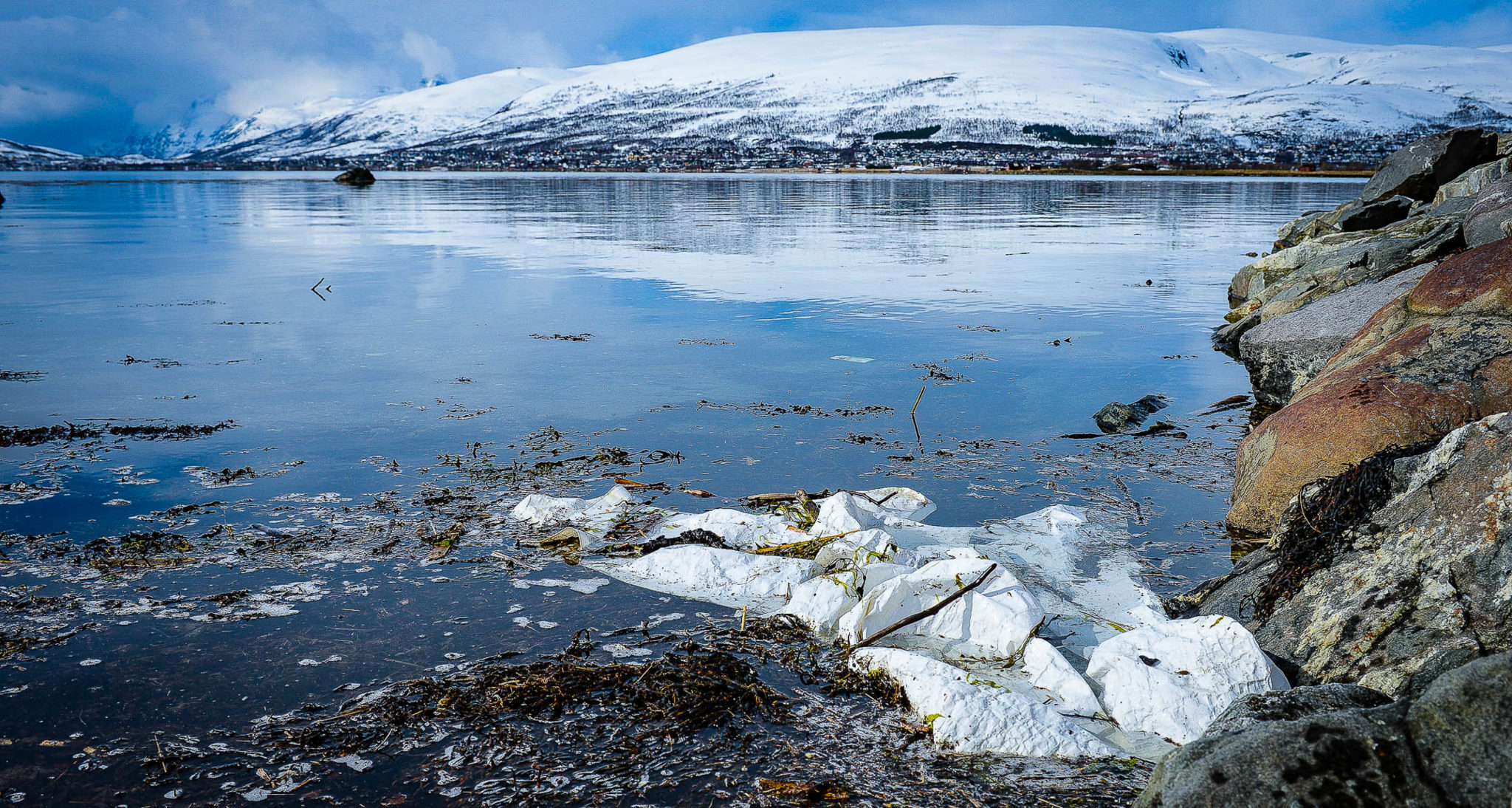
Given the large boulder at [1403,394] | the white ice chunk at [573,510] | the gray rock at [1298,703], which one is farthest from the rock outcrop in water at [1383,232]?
the white ice chunk at [573,510]

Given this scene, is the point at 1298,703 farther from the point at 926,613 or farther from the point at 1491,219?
the point at 1491,219

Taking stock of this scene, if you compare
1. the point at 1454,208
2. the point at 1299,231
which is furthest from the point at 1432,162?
the point at 1454,208

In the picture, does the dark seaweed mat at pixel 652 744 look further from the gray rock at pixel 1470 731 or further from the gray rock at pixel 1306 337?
the gray rock at pixel 1306 337

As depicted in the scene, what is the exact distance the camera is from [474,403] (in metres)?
7.45

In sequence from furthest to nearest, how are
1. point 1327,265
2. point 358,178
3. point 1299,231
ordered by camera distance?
→ point 358,178
point 1299,231
point 1327,265

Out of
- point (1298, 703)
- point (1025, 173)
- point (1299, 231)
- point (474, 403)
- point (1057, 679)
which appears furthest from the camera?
point (1025, 173)

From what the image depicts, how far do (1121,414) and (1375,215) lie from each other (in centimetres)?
1009

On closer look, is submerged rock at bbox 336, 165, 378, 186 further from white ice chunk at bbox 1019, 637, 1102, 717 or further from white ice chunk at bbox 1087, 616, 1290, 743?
white ice chunk at bbox 1087, 616, 1290, 743

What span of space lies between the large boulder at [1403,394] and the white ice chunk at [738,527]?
2.44 metres

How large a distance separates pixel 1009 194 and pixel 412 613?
51.8 metres

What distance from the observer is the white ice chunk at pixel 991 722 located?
312 centimetres

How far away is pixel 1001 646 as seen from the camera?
3740 mm

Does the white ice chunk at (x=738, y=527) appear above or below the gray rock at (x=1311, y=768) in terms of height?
below

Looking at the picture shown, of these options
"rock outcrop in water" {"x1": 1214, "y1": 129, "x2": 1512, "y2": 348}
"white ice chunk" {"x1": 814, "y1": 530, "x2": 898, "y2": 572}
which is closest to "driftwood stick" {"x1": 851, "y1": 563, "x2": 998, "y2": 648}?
"white ice chunk" {"x1": 814, "y1": 530, "x2": 898, "y2": 572}
